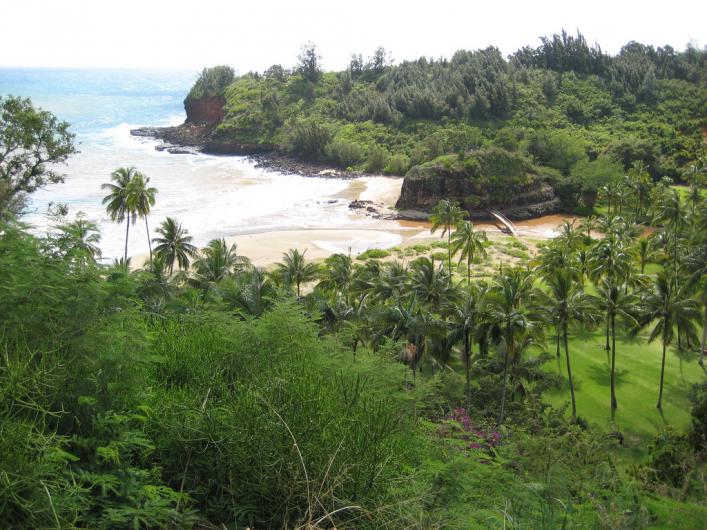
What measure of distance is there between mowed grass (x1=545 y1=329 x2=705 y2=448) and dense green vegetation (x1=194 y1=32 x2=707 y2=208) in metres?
41.7

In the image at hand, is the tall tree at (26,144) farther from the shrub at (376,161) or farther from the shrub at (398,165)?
the shrub at (376,161)

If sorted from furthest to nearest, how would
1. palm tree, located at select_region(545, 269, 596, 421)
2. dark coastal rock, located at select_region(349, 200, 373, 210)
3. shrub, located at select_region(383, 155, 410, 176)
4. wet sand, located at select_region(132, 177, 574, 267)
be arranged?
shrub, located at select_region(383, 155, 410, 176), dark coastal rock, located at select_region(349, 200, 373, 210), wet sand, located at select_region(132, 177, 574, 267), palm tree, located at select_region(545, 269, 596, 421)

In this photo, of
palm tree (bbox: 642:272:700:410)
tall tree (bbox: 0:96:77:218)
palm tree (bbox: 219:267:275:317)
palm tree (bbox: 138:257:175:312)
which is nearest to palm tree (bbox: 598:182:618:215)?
palm tree (bbox: 642:272:700:410)

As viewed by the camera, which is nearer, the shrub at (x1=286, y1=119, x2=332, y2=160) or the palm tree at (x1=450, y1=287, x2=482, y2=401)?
the palm tree at (x1=450, y1=287, x2=482, y2=401)

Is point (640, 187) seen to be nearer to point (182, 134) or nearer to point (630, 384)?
point (630, 384)

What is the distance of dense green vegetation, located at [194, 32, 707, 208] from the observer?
88.7 metres

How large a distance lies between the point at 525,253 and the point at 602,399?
1112 inches

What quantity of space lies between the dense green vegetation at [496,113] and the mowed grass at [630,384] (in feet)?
137

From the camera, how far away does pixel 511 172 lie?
81000mm

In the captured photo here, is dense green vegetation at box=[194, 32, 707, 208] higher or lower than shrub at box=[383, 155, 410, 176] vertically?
higher

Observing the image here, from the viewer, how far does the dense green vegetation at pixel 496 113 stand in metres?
88.7

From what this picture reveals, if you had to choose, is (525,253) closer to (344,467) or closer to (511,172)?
(511,172)

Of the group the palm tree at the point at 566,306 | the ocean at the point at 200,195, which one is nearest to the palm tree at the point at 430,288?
the palm tree at the point at 566,306

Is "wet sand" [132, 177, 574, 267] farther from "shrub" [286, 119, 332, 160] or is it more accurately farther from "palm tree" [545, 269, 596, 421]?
"shrub" [286, 119, 332, 160]
